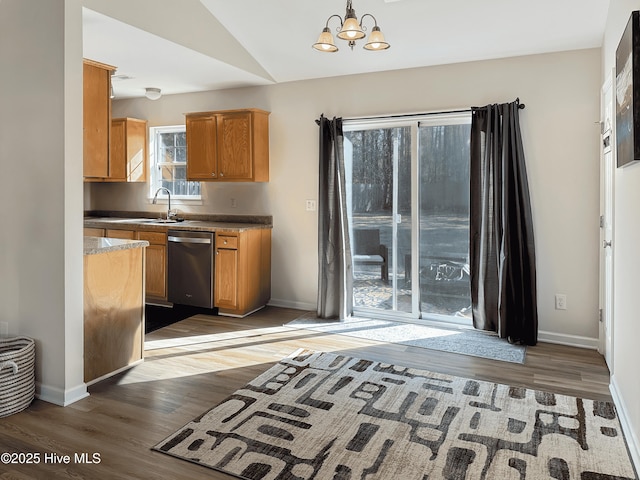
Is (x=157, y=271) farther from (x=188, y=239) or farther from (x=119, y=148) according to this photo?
(x=119, y=148)

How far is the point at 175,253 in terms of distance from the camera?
4977 mm

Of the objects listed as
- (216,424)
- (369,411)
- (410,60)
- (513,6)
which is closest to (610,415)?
(369,411)

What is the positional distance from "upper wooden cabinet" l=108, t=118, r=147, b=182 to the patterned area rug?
353cm

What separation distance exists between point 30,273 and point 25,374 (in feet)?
1.88

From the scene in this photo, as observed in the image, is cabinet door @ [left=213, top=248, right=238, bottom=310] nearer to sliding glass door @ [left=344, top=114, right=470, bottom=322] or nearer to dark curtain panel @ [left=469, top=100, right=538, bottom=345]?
sliding glass door @ [left=344, top=114, right=470, bottom=322]

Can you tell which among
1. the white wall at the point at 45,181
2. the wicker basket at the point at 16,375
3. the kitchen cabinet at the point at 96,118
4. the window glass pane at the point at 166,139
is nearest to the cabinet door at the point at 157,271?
the window glass pane at the point at 166,139

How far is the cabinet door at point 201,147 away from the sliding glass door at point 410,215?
1427 mm

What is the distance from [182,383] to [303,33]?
2958 mm

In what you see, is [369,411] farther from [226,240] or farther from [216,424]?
[226,240]

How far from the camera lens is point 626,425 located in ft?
8.20

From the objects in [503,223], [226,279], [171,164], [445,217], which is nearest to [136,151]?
[171,164]

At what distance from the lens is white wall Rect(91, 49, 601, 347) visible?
3895 millimetres

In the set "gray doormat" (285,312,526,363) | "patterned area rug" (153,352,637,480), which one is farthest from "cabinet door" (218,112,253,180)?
"patterned area rug" (153,352,637,480)

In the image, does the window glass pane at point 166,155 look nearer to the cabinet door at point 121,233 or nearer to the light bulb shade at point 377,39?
the cabinet door at point 121,233
